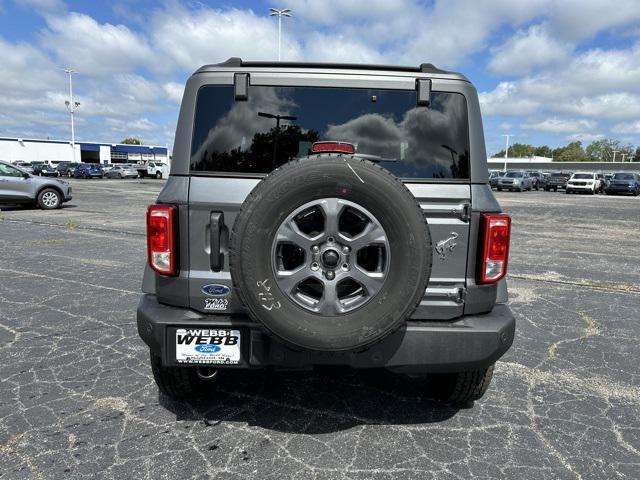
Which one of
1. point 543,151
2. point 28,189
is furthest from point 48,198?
point 543,151

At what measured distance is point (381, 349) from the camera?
253 centimetres

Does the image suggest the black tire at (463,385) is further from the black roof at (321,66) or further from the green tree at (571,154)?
the green tree at (571,154)

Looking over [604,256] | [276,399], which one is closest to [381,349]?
[276,399]

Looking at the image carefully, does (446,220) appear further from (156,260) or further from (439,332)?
(156,260)

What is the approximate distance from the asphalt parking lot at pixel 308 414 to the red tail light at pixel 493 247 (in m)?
1.00

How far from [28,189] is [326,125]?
15.5 m

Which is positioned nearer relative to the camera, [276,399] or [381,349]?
[381,349]

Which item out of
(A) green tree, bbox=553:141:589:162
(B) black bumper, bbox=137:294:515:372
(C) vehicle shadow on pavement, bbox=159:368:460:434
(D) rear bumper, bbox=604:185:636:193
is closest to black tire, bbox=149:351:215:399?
(C) vehicle shadow on pavement, bbox=159:368:460:434

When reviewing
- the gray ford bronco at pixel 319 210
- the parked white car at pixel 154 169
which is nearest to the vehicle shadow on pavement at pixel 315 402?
the gray ford bronco at pixel 319 210

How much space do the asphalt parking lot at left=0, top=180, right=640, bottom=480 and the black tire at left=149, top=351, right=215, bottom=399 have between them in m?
0.10

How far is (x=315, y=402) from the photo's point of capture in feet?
10.6

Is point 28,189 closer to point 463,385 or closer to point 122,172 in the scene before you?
point 463,385

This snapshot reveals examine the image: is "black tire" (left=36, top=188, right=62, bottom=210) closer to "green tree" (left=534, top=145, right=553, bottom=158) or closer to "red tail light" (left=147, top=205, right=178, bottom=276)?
"red tail light" (left=147, top=205, right=178, bottom=276)

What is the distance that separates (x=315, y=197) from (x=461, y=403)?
6.24ft
